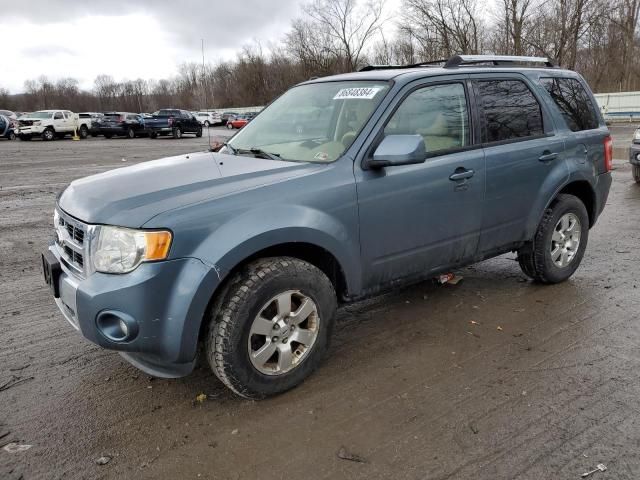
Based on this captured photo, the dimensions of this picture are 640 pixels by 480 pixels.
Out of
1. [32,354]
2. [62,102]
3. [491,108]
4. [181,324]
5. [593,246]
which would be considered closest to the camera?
[181,324]

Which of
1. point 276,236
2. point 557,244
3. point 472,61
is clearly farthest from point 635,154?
point 276,236

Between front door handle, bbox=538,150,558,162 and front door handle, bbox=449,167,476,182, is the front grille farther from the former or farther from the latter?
front door handle, bbox=538,150,558,162

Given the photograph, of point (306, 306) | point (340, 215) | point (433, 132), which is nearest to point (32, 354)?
point (306, 306)

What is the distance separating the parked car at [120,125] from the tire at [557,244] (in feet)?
111

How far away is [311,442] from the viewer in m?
2.66

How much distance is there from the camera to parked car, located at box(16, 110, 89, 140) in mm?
30969

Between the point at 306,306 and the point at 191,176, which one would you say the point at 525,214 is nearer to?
the point at 306,306

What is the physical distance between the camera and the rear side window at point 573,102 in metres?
4.61

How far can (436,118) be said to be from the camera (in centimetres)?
375

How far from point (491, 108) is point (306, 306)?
2.23 meters

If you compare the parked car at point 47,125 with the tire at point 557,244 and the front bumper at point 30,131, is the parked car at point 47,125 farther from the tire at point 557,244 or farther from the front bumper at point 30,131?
the tire at point 557,244

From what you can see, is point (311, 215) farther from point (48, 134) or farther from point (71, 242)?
point (48, 134)

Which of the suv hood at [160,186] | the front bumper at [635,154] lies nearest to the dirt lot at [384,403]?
the suv hood at [160,186]

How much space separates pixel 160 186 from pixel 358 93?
1567mm
